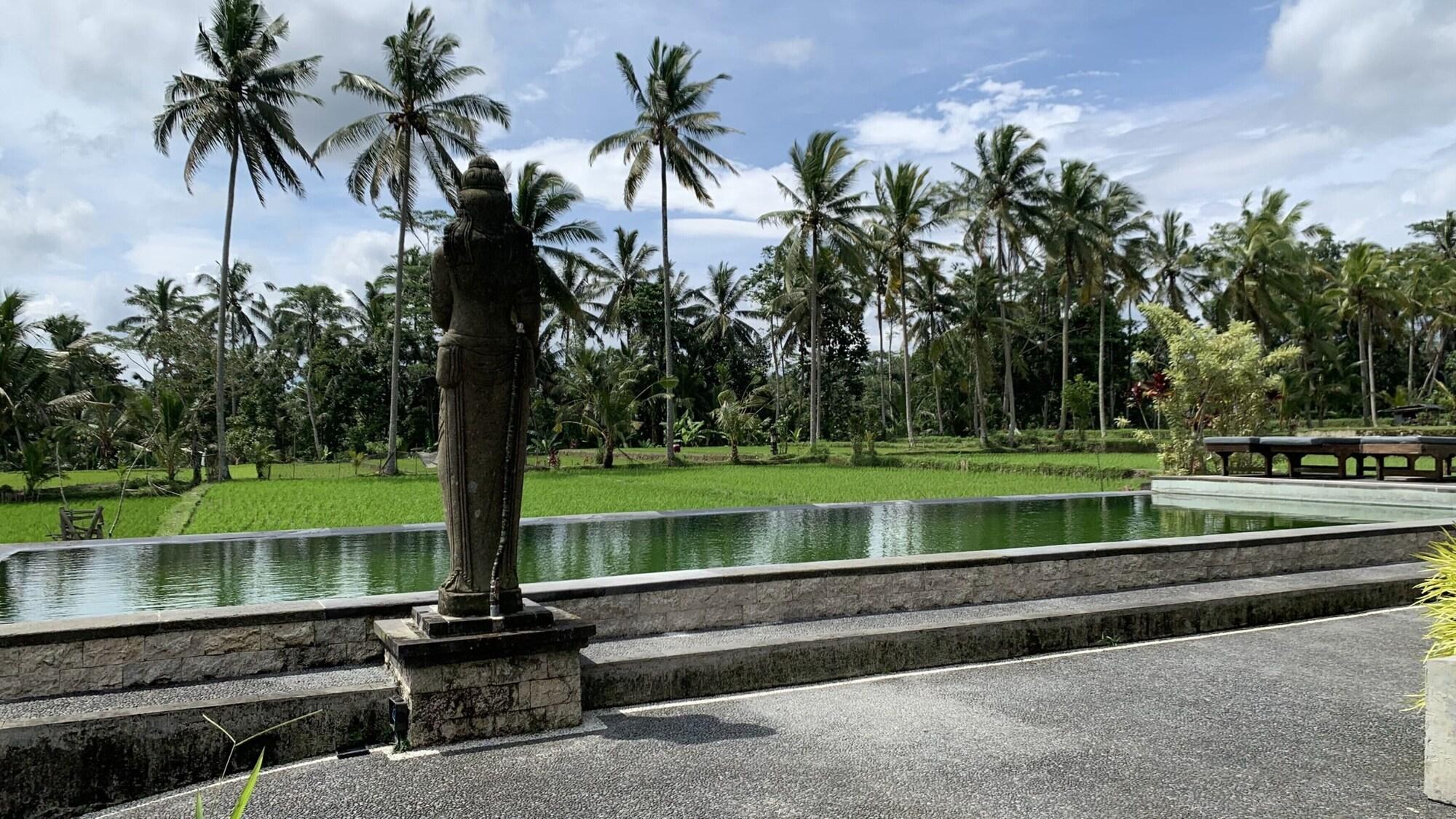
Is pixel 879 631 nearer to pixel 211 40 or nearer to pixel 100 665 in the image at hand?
pixel 100 665

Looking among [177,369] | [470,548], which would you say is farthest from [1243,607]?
[177,369]

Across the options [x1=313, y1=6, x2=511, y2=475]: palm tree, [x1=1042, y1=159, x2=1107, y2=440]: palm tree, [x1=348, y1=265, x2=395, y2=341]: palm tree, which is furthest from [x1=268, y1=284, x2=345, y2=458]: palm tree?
[x1=1042, y1=159, x2=1107, y2=440]: palm tree

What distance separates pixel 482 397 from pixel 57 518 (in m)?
14.3

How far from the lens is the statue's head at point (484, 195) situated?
420 cm

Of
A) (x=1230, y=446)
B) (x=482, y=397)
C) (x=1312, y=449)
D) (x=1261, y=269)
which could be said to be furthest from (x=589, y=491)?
(x=1261, y=269)

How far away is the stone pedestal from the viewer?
3.87m

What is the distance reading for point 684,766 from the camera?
353 cm

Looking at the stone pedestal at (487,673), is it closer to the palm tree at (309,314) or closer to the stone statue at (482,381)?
the stone statue at (482,381)

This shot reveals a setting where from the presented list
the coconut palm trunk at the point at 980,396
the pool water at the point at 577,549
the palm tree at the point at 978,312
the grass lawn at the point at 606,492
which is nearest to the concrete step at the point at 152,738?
the pool water at the point at 577,549

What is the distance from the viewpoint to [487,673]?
3.99 meters

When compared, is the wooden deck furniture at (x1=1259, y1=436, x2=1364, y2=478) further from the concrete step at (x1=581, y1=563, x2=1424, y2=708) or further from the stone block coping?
the concrete step at (x1=581, y1=563, x2=1424, y2=708)

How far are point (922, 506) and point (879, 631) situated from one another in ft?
26.0

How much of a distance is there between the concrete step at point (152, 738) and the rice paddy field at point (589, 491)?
8.04 m

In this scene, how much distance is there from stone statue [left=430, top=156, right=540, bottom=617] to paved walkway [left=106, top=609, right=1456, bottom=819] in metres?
0.81
